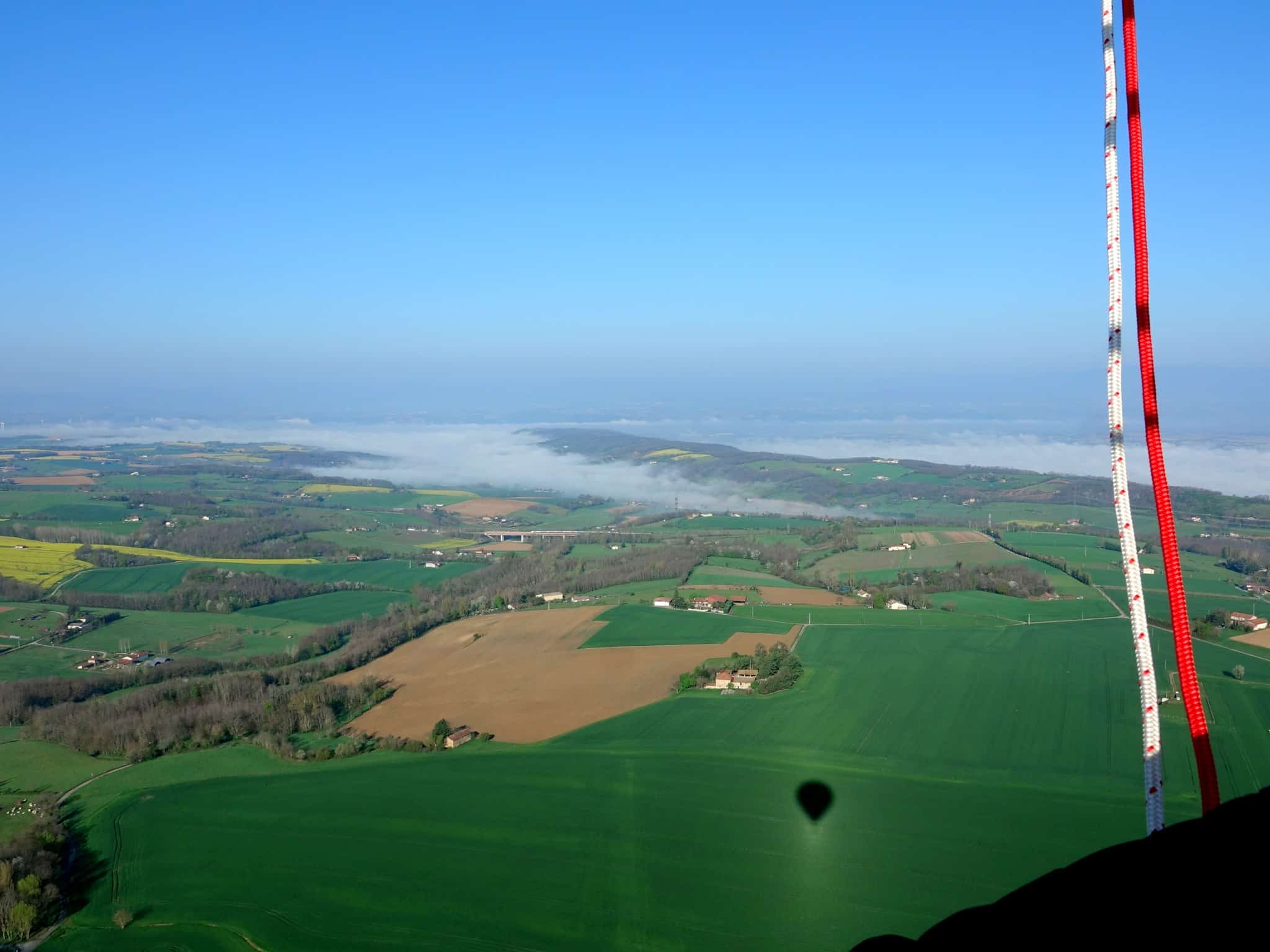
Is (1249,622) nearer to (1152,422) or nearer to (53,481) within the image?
(1152,422)

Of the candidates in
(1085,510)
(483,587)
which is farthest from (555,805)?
(1085,510)

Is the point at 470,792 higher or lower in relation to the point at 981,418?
lower

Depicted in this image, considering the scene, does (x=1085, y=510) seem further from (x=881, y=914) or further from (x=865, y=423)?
(x=865, y=423)

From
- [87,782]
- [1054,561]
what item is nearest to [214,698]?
[87,782]

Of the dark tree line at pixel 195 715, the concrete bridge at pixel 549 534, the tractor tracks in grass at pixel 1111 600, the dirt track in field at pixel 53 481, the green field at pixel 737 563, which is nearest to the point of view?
the dark tree line at pixel 195 715

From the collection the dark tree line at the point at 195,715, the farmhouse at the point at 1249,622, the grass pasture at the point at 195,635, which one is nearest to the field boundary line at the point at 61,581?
the grass pasture at the point at 195,635

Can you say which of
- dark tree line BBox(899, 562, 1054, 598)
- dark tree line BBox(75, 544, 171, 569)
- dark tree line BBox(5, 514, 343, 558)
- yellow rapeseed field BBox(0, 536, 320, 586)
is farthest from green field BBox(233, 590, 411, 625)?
dark tree line BBox(899, 562, 1054, 598)

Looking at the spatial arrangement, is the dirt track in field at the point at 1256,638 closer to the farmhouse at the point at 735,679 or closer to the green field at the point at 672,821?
the green field at the point at 672,821
